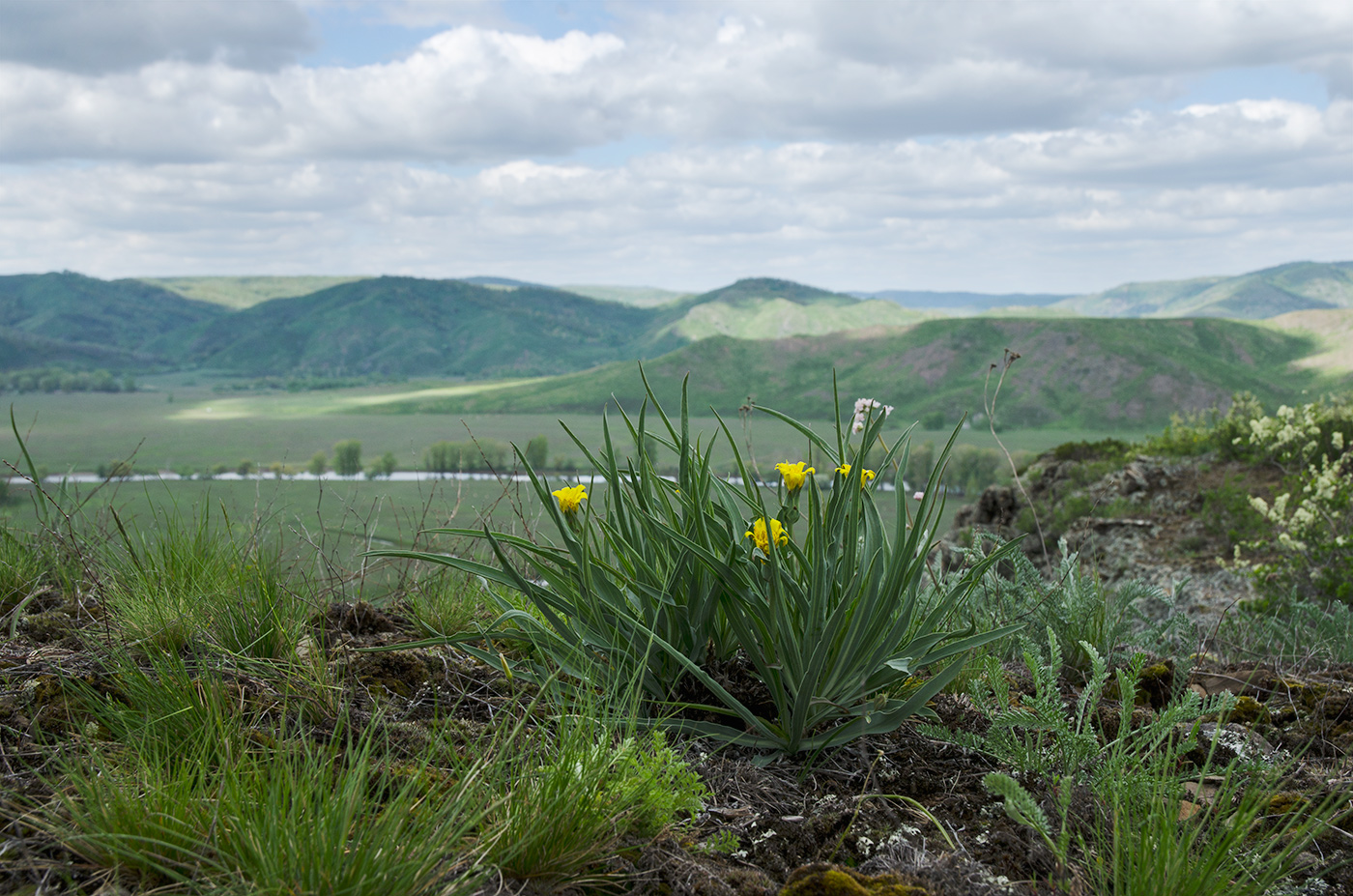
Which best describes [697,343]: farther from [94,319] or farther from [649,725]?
[94,319]

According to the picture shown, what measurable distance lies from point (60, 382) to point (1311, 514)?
145 metres

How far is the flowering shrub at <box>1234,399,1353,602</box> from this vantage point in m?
6.37

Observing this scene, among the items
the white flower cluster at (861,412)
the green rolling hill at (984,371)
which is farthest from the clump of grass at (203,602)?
the green rolling hill at (984,371)

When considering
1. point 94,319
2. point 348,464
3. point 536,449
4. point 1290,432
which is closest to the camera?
point 348,464

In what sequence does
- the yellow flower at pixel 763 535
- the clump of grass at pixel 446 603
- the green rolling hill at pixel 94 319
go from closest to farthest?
the yellow flower at pixel 763 535 < the clump of grass at pixel 446 603 < the green rolling hill at pixel 94 319

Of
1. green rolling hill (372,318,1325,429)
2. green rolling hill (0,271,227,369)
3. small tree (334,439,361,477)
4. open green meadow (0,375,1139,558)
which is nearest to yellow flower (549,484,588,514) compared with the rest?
open green meadow (0,375,1139,558)

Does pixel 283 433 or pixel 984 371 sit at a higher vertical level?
pixel 984 371

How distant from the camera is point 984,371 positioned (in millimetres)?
90062

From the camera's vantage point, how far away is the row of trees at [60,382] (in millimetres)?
111688

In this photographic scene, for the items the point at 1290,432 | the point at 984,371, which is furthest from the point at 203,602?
the point at 984,371

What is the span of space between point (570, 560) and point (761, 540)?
660 millimetres

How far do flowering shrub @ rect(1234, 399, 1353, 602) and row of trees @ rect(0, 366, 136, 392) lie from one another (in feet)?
457

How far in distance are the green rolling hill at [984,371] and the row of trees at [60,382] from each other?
5736 centimetres

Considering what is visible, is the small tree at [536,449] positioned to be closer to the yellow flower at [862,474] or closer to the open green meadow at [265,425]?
the yellow flower at [862,474]
